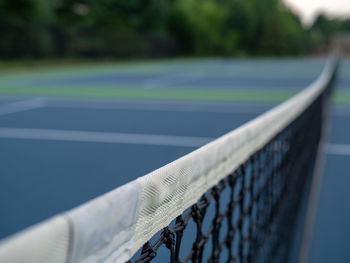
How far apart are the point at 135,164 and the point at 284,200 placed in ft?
5.89

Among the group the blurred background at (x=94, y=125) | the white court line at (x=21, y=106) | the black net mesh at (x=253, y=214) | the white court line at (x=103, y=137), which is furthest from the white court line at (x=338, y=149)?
the white court line at (x=21, y=106)

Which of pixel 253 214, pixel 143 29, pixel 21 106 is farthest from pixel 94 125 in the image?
pixel 143 29

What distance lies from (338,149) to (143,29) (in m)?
27.3

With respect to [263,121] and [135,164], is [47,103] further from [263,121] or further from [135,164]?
[263,121]

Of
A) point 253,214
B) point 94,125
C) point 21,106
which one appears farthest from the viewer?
point 21,106

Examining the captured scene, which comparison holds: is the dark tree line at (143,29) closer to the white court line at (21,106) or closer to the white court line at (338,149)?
the white court line at (21,106)

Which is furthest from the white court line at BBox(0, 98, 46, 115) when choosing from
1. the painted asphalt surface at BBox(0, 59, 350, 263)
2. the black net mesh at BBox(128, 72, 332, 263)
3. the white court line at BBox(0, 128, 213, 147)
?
the black net mesh at BBox(128, 72, 332, 263)

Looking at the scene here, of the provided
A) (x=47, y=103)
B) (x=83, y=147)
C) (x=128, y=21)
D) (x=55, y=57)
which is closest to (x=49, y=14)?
(x=55, y=57)

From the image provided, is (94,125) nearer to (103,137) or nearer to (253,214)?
(103,137)

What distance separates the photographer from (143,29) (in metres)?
31.3

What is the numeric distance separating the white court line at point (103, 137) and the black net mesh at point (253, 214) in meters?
1.79

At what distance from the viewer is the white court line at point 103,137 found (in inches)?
199

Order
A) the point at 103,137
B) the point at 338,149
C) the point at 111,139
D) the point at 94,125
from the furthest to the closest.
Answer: the point at 94,125 < the point at 103,137 < the point at 111,139 < the point at 338,149

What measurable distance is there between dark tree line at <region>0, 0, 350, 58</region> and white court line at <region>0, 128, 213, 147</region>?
45.1ft
